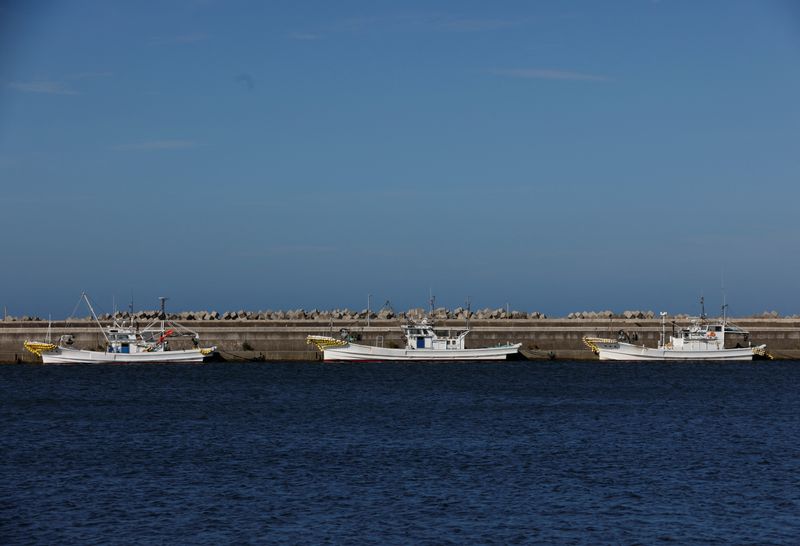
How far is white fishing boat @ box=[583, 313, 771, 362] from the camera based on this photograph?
87.3 metres

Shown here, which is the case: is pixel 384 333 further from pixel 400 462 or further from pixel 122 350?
pixel 400 462

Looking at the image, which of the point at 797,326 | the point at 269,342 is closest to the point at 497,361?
the point at 269,342

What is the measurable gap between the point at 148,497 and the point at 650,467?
58.7 ft

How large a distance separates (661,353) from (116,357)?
44.4m

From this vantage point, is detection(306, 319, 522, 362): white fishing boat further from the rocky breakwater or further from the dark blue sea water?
the dark blue sea water

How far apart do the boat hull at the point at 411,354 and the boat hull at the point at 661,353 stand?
718 centimetres

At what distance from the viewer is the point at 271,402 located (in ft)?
198

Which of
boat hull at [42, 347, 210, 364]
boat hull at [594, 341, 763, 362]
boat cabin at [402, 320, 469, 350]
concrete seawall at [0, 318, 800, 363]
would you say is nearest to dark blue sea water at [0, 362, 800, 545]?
boat hull at [42, 347, 210, 364]

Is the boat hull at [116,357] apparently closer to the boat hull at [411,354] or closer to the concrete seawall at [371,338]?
the concrete seawall at [371,338]

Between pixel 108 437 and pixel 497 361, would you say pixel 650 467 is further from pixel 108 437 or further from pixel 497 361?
pixel 497 361

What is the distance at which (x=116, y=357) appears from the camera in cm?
8762

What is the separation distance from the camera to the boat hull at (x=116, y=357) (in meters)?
85.9

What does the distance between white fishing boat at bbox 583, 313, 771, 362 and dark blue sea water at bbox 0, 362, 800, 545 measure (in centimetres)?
1566

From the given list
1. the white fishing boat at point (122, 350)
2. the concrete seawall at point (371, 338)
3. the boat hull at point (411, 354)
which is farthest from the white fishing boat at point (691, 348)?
the white fishing boat at point (122, 350)
